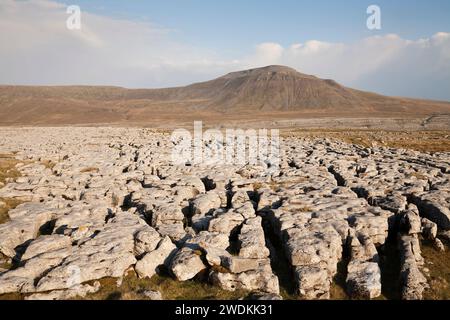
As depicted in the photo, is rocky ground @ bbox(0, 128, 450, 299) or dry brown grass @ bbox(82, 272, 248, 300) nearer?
dry brown grass @ bbox(82, 272, 248, 300)

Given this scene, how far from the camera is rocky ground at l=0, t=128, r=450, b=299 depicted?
12500mm

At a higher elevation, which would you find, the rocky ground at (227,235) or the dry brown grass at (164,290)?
the rocky ground at (227,235)

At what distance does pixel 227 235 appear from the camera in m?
15.6

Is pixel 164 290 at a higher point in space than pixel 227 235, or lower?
lower

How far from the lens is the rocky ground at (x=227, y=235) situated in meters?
12.5

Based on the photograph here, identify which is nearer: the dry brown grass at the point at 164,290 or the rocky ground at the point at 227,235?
the dry brown grass at the point at 164,290

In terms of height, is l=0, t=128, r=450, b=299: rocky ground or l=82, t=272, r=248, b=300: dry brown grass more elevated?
l=0, t=128, r=450, b=299: rocky ground

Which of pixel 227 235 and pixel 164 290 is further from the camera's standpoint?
pixel 227 235

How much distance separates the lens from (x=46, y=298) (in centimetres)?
1118

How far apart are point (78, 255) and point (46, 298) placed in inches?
88.0
